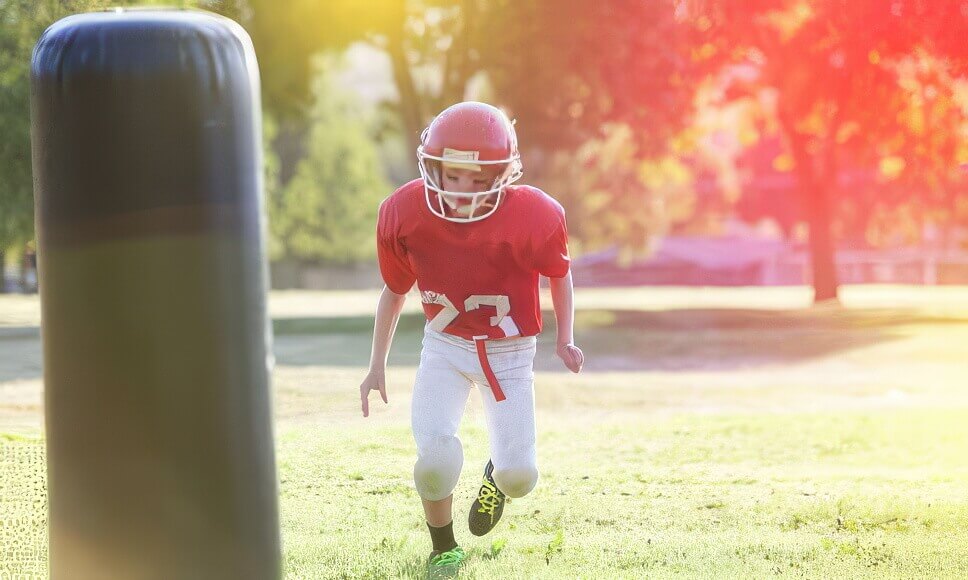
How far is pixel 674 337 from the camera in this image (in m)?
19.5

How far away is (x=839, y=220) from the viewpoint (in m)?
59.8

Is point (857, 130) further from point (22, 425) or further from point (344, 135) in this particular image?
point (344, 135)

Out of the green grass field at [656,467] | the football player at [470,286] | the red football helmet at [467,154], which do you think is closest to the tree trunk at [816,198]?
the green grass field at [656,467]

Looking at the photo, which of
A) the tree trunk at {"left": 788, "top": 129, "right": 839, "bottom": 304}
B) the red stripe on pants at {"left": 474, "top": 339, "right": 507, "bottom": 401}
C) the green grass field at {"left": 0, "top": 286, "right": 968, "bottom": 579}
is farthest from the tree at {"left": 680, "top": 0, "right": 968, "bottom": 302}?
the red stripe on pants at {"left": 474, "top": 339, "right": 507, "bottom": 401}

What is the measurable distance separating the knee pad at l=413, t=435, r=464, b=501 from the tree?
17.1 meters

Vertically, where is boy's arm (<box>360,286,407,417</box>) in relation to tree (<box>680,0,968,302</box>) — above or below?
below

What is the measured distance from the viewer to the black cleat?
205 inches

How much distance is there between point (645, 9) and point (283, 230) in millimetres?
32486

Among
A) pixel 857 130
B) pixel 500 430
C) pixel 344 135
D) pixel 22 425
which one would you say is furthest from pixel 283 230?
pixel 500 430

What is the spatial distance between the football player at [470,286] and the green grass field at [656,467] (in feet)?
1.51

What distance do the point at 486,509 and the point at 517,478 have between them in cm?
38

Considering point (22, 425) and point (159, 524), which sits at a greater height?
Answer: point (159, 524)

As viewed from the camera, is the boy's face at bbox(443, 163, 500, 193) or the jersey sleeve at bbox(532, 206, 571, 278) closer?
the boy's face at bbox(443, 163, 500, 193)

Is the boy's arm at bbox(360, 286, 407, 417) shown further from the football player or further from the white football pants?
the white football pants
